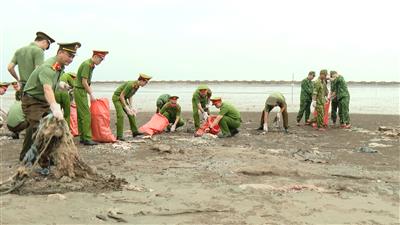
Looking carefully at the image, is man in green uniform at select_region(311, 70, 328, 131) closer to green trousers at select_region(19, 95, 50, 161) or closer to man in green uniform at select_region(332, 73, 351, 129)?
man in green uniform at select_region(332, 73, 351, 129)

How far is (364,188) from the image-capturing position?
20.0 ft

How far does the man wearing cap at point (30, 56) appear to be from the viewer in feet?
24.8

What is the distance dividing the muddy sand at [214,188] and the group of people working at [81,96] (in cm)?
61

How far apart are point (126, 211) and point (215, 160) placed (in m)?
3.10

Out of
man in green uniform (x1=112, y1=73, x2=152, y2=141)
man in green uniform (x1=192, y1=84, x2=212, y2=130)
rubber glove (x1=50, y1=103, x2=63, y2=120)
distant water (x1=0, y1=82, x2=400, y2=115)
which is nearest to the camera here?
→ rubber glove (x1=50, y1=103, x2=63, y2=120)

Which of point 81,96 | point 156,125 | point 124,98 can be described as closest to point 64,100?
point 81,96

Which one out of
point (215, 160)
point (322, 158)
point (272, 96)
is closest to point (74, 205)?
point (215, 160)

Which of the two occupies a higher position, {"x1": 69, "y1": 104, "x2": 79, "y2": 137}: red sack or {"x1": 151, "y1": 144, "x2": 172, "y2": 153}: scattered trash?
{"x1": 69, "y1": 104, "x2": 79, "y2": 137}: red sack

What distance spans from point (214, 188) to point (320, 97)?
7.99m

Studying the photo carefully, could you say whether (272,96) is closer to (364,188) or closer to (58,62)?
(364,188)

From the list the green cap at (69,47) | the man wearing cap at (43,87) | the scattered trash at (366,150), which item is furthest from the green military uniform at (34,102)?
the scattered trash at (366,150)

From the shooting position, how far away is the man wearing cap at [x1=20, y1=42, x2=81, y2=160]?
5871 millimetres

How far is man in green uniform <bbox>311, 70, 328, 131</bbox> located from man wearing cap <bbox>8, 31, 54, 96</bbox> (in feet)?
25.1

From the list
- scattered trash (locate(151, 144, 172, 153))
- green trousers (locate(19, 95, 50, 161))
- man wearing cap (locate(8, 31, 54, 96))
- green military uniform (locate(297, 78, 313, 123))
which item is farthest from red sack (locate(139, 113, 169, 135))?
green military uniform (locate(297, 78, 313, 123))
